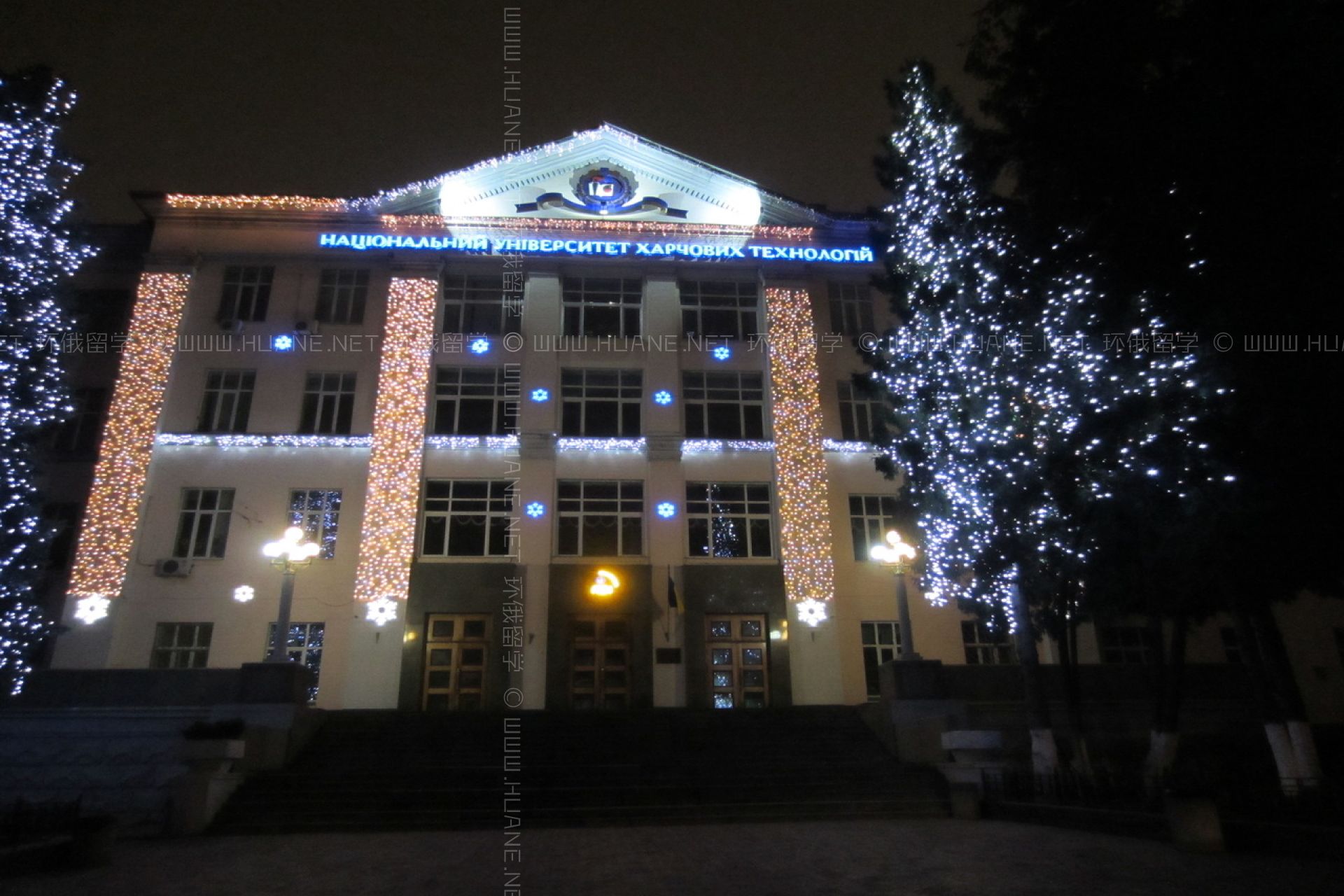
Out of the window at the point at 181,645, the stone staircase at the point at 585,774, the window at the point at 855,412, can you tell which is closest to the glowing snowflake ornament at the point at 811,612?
the stone staircase at the point at 585,774

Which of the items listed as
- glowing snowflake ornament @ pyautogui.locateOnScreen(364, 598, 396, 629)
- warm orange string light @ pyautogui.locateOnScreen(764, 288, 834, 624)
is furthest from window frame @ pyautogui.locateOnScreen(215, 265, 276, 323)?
warm orange string light @ pyautogui.locateOnScreen(764, 288, 834, 624)

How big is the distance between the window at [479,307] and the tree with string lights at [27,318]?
Result: 10.2 m

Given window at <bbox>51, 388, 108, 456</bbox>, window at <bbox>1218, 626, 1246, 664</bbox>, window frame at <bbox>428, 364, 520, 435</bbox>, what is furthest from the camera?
window frame at <bbox>428, 364, 520, 435</bbox>

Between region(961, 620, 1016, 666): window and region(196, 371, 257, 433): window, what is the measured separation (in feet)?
72.3

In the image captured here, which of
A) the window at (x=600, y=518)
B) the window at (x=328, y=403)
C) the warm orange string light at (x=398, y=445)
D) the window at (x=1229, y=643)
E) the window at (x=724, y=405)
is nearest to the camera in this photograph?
the warm orange string light at (x=398, y=445)

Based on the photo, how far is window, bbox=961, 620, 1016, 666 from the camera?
78.9 ft

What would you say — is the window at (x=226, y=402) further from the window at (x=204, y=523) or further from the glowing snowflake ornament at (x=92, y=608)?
the glowing snowflake ornament at (x=92, y=608)

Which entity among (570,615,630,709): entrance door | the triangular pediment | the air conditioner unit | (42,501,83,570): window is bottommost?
(570,615,630,709): entrance door

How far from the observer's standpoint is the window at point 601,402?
25.9 metres

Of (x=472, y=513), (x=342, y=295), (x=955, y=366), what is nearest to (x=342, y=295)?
(x=342, y=295)

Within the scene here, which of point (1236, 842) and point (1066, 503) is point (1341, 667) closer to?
point (1066, 503)

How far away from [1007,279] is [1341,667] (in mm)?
17737

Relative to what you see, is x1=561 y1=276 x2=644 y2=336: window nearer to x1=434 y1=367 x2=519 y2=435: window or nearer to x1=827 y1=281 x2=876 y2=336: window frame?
x1=434 y1=367 x2=519 y2=435: window

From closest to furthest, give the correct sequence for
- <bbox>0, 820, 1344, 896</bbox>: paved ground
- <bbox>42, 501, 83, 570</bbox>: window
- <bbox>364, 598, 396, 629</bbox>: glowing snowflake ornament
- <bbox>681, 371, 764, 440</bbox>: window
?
1. <bbox>0, 820, 1344, 896</bbox>: paved ground
2. <bbox>364, 598, 396, 629</bbox>: glowing snowflake ornament
3. <bbox>42, 501, 83, 570</bbox>: window
4. <bbox>681, 371, 764, 440</bbox>: window
